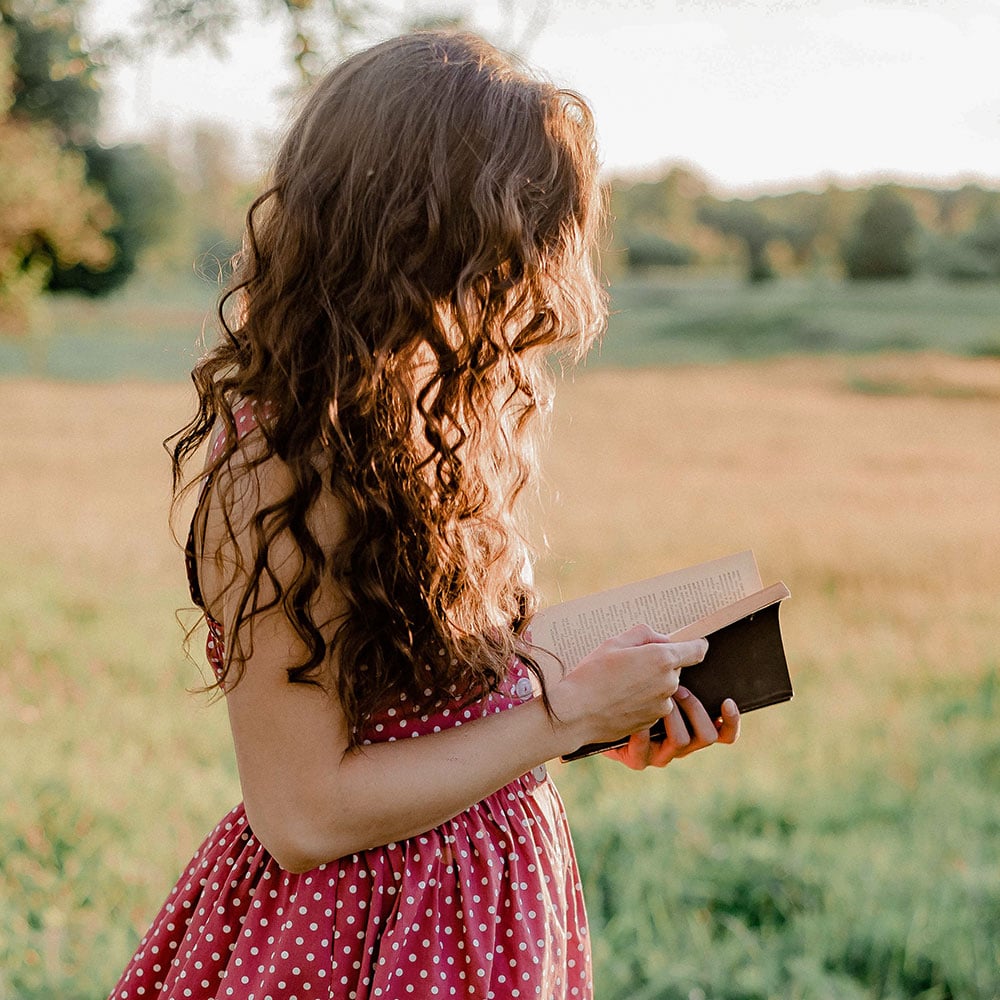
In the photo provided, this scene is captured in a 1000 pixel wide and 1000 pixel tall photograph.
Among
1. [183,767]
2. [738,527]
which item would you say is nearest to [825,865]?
[183,767]

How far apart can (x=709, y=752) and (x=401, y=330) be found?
3.60 meters

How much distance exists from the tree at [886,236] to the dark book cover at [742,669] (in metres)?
14.8

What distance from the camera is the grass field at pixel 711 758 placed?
9.16 ft

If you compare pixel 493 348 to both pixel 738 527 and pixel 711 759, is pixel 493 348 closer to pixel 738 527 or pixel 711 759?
pixel 711 759

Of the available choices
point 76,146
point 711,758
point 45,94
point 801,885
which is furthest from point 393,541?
point 76,146

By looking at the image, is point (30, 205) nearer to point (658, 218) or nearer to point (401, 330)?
point (658, 218)

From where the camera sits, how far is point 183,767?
3963 mm

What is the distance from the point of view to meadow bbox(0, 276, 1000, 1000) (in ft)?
9.16

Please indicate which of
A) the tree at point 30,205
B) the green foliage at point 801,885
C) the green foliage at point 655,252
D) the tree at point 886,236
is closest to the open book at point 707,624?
the green foliage at point 801,885

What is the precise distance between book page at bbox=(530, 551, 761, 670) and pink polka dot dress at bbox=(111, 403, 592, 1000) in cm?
11

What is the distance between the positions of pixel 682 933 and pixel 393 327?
7.39 feet

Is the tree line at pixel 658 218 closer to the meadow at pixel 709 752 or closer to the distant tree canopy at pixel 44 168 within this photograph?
the distant tree canopy at pixel 44 168

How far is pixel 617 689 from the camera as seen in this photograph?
1260mm

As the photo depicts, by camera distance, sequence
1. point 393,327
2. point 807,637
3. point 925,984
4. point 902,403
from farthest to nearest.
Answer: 1. point 902,403
2. point 807,637
3. point 925,984
4. point 393,327
